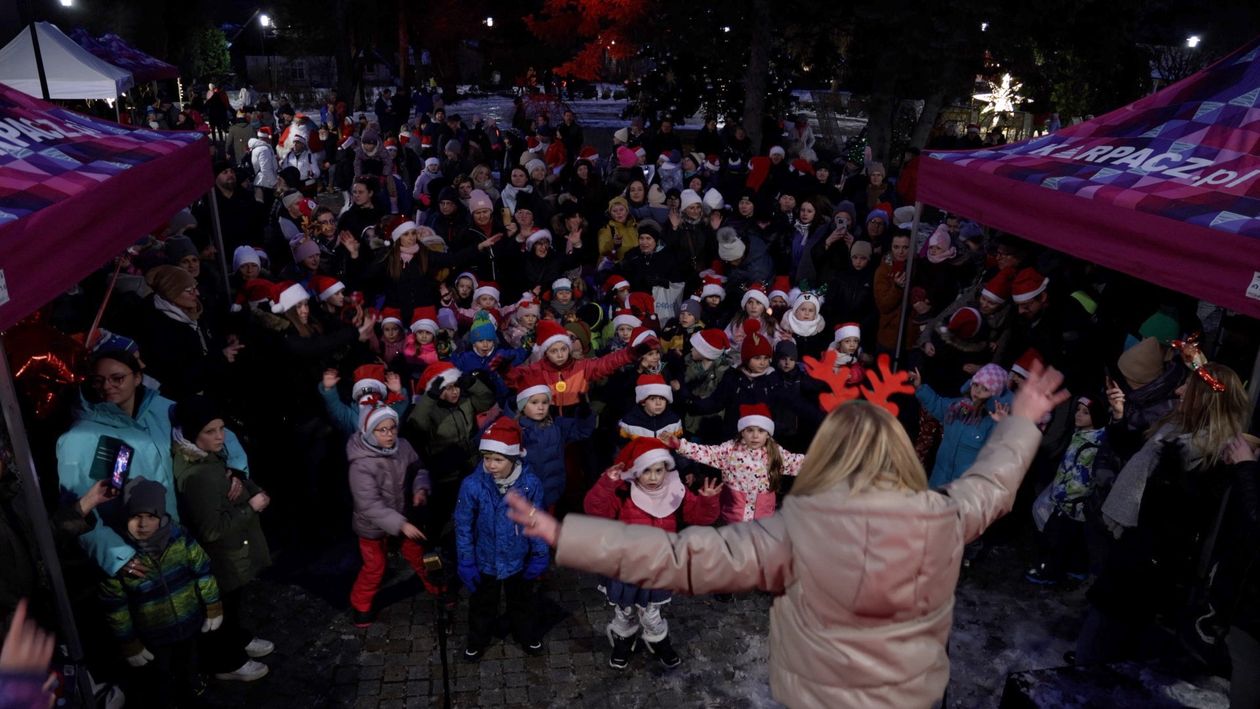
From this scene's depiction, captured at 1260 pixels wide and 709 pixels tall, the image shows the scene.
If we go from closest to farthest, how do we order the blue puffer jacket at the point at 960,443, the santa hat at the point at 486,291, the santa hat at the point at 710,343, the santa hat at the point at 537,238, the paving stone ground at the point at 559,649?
1. the paving stone ground at the point at 559,649
2. the blue puffer jacket at the point at 960,443
3. the santa hat at the point at 710,343
4. the santa hat at the point at 486,291
5. the santa hat at the point at 537,238

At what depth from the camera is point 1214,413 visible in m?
4.23

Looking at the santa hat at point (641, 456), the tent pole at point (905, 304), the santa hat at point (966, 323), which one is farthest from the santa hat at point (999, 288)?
the santa hat at point (641, 456)

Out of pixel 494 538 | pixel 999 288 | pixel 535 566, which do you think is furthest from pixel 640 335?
pixel 999 288

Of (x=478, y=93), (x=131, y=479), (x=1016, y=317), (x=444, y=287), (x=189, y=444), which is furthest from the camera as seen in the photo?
(x=478, y=93)

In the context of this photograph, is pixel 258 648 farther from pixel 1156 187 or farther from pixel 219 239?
pixel 1156 187

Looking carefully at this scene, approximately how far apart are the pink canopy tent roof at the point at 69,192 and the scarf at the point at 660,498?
314 cm

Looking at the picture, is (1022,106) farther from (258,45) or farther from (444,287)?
(258,45)

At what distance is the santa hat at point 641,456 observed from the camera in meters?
4.80

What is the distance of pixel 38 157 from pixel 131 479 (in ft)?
6.31

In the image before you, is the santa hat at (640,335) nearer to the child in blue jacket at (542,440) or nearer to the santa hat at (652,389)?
the santa hat at (652,389)

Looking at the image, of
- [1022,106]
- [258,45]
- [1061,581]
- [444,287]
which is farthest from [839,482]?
[258,45]

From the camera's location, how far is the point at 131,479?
4094mm

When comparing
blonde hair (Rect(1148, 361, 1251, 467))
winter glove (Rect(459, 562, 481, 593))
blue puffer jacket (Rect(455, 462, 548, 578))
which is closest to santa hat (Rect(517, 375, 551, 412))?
blue puffer jacket (Rect(455, 462, 548, 578))

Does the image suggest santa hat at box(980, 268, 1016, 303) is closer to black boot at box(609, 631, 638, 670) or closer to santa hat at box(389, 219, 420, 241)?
black boot at box(609, 631, 638, 670)
